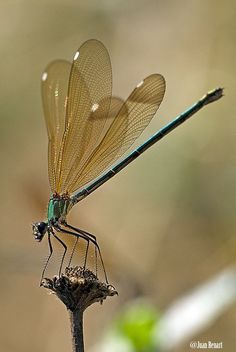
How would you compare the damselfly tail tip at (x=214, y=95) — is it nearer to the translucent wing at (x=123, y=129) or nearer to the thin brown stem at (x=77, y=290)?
the translucent wing at (x=123, y=129)

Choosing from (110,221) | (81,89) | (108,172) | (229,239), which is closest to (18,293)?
(110,221)

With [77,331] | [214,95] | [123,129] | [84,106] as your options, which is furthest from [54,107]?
[77,331]

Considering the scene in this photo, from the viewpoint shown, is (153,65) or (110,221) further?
(153,65)

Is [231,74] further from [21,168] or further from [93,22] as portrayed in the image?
[21,168]

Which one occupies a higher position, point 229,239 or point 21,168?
point 21,168

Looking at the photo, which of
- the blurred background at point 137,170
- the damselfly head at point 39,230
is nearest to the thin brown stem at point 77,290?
the damselfly head at point 39,230

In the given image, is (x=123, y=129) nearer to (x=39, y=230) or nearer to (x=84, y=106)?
(x=84, y=106)

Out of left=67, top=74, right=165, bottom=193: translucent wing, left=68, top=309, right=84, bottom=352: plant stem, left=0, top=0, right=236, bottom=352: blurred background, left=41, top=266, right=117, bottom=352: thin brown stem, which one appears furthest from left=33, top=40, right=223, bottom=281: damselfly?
left=68, top=309, right=84, bottom=352: plant stem
